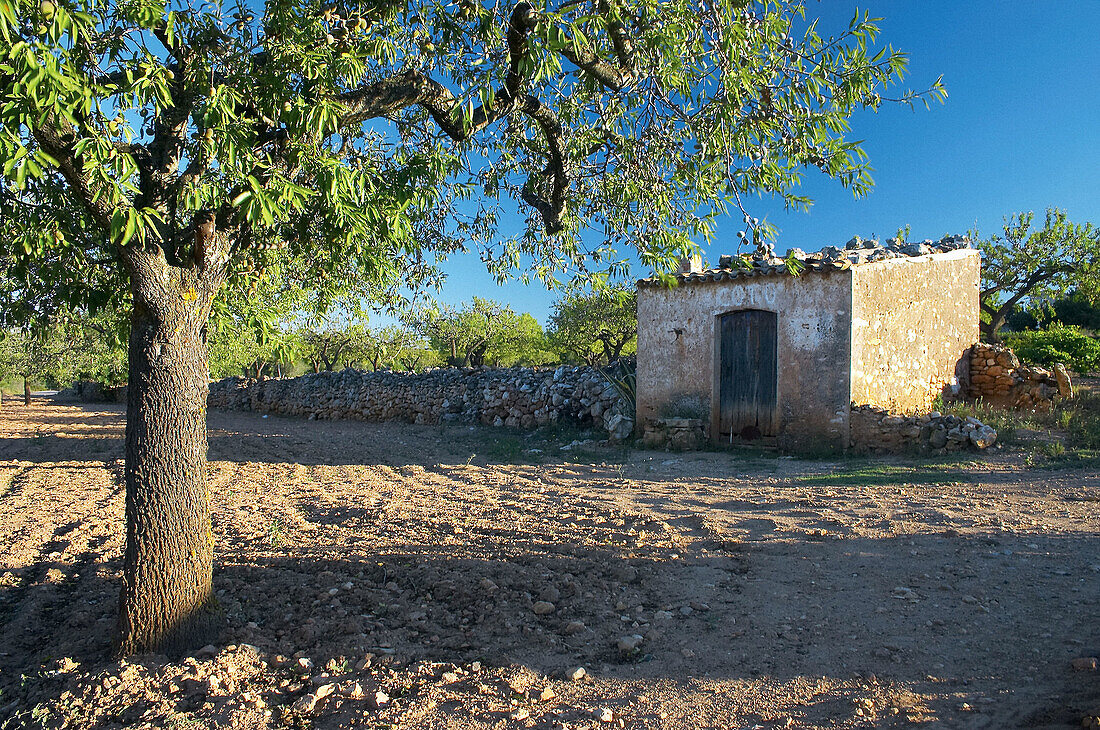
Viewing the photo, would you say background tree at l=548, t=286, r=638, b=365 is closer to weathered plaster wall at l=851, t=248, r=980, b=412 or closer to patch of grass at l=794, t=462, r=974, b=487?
weathered plaster wall at l=851, t=248, r=980, b=412

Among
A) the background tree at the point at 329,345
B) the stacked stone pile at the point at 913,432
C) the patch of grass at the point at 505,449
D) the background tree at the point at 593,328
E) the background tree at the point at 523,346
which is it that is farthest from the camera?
the background tree at the point at 523,346

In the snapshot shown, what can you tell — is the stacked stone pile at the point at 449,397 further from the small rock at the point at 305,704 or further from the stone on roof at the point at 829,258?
the small rock at the point at 305,704

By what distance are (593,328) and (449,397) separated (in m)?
8.06

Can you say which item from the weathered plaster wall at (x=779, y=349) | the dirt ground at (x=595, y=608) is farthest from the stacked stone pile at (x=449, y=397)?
the dirt ground at (x=595, y=608)

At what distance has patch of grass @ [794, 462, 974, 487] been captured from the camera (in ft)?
23.7

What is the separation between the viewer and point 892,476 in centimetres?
753

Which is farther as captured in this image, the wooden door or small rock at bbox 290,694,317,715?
the wooden door

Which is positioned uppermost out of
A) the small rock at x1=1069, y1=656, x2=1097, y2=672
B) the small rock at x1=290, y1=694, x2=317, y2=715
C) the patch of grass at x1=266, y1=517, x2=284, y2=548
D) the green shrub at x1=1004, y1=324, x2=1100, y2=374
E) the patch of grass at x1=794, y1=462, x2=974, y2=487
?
the green shrub at x1=1004, y1=324, x2=1100, y2=374

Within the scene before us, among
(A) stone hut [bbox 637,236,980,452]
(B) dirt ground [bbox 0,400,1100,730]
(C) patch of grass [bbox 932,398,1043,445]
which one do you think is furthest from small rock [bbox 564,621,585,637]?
(C) patch of grass [bbox 932,398,1043,445]

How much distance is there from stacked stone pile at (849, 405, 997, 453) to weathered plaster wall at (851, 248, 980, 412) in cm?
33

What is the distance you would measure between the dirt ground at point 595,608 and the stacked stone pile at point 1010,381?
512cm

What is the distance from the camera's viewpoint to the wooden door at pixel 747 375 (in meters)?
10.4

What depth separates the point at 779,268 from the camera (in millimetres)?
10070

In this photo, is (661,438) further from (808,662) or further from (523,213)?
(808,662)
